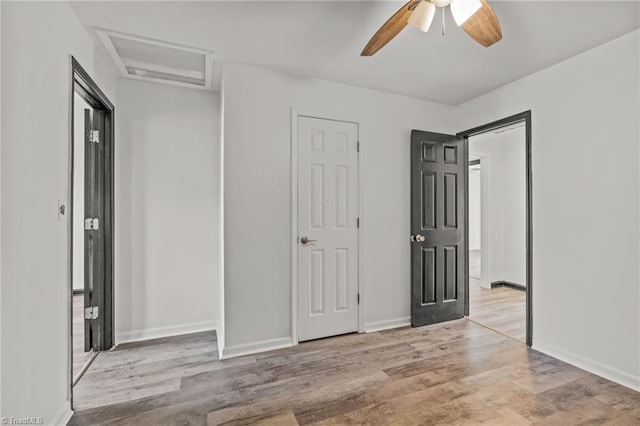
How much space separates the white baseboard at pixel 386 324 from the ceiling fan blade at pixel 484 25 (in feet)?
8.47

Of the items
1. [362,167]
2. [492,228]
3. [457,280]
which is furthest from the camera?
[492,228]

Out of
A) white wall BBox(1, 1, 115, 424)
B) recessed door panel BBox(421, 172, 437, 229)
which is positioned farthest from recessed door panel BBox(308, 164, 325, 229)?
white wall BBox(1, 1, 115, 424)

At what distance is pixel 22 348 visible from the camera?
57.2 inches

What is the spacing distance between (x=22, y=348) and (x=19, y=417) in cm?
31

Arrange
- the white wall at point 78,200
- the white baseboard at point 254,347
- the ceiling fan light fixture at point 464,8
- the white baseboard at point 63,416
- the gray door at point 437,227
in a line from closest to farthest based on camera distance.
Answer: the ceiling fan light fixture at point 464,8 < the white baseboard at point 63,416 < the white baseboard at point 254,347 < the gray door at point 437,227 < the white wall at point 78,200

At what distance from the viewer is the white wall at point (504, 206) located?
4.95 meters

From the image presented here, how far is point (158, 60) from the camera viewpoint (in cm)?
260

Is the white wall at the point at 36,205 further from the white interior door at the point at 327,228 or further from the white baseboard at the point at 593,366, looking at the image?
the white baseboard at the point at 593,366

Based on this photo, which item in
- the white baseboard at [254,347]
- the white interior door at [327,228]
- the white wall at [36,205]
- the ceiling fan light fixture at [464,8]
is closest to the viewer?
the white wall at [36,205]

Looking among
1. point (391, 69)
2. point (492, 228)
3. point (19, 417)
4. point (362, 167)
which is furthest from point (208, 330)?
point (492, 228)

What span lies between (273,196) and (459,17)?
72.7 inches

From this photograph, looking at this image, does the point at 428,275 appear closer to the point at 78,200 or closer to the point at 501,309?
the point at 501,309

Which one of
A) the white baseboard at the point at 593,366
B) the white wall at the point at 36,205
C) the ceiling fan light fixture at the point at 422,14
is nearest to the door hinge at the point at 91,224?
the white wall at the point at 36,205

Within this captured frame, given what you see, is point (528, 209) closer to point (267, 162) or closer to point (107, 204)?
point (267, 162)
